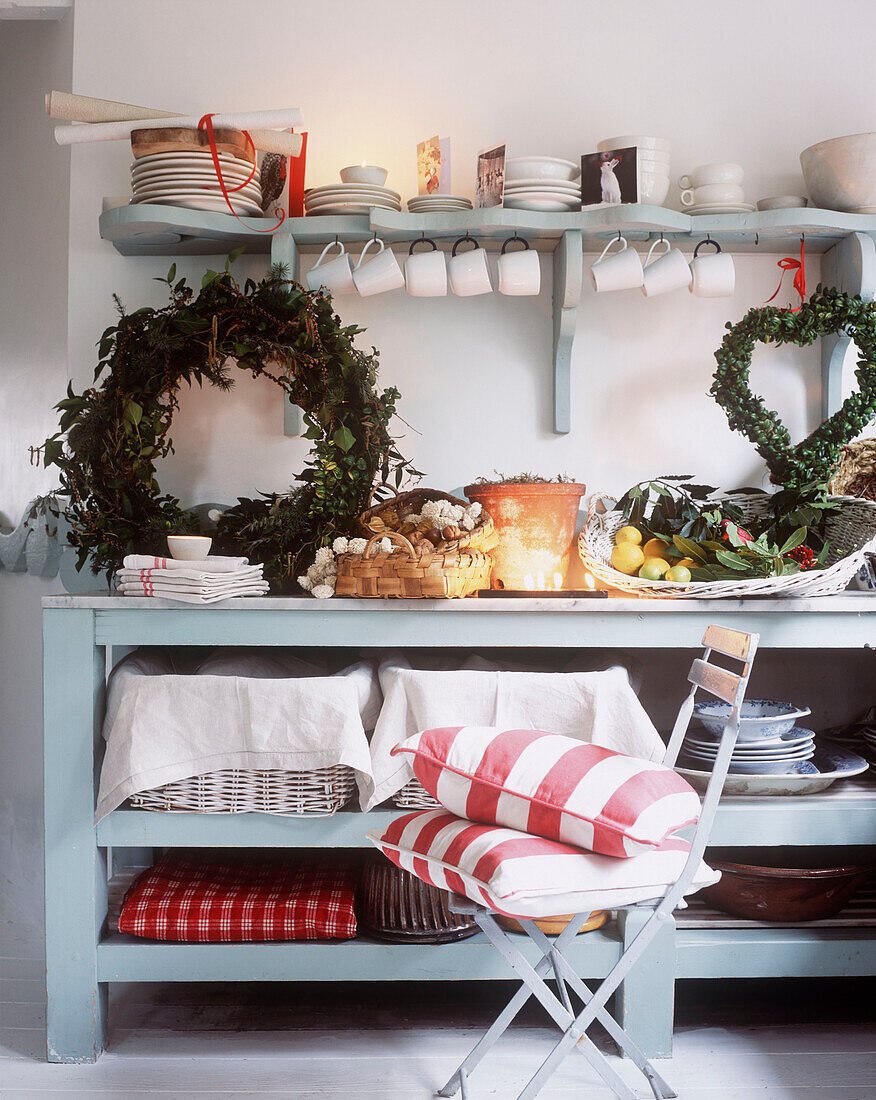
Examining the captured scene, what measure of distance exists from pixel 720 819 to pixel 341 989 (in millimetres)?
1078

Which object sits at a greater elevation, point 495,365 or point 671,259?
point 671,259

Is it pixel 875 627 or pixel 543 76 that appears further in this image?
pixel 543 76

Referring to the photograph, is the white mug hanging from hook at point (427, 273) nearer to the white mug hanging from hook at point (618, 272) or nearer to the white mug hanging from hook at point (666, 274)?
the white mug hanging from hook at point (618, 272)

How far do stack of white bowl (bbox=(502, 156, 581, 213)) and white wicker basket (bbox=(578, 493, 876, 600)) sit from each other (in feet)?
2.56

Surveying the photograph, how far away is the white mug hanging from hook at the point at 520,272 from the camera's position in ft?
8.06

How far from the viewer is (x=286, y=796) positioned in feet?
7.04

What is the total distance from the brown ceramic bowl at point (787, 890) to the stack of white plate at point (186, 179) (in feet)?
6.80

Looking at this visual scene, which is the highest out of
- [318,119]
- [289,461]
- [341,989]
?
[318,119]

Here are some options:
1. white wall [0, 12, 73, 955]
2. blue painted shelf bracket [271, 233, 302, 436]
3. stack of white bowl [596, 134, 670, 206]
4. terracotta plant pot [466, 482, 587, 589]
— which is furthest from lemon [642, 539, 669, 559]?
white wall [0, 12, 73, 955]

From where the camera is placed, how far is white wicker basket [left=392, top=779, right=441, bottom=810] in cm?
219

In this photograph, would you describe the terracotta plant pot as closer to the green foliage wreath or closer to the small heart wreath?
the green foliage wreath

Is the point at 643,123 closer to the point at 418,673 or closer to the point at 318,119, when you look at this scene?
the point at 318,119

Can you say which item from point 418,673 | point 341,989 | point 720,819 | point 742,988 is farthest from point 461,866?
point 742,988

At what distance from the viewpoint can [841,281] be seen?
2666 mm
